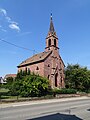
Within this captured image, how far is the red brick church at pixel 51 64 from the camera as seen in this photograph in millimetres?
59062

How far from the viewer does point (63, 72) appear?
64062 millimetres

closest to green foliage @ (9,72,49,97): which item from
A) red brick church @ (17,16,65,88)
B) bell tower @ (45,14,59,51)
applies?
red brick church @ (17,16,65,88)

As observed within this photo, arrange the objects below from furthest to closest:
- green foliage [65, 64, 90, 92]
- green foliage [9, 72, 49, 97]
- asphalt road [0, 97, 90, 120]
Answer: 1. green foliage [65, 64, 90, 92]
2. green foliage [9, 72, 49, 97]
3. asphalt road [0, 97, 90, 120]

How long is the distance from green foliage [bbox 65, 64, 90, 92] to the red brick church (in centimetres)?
554

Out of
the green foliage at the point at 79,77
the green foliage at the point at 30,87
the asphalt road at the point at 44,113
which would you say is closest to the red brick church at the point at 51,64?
the green foliage at the point at 79,77

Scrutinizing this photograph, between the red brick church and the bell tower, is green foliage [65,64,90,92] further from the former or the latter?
the bell tower

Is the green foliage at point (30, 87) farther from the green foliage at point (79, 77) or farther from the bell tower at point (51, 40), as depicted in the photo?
the bell tower at point (51, 40)

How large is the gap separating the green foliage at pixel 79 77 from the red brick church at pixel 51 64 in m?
5.54

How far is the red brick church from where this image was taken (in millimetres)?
59062

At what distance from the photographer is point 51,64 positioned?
200 feet

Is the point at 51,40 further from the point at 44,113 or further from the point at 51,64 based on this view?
the point at 44,113

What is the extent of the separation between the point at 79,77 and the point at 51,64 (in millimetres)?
11093

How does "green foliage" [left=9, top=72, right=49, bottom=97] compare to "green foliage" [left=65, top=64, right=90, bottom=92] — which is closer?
"green foliage" [left=9, top=72, right=49, bottom=97]

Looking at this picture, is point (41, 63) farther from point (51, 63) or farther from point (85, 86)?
point (85, 86)
